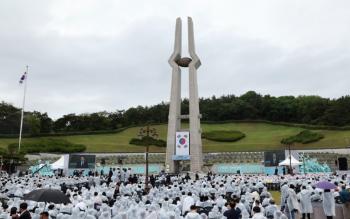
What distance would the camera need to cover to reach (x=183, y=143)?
41812 mm

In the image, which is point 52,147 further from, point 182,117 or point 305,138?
point 305,138

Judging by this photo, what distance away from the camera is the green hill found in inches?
2363

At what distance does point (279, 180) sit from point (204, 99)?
77.2 meters

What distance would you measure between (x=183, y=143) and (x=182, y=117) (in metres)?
4.83

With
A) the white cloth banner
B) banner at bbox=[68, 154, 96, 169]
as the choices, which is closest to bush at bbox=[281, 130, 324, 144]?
the white cloth banner

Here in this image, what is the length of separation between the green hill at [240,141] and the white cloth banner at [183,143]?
67.7ft

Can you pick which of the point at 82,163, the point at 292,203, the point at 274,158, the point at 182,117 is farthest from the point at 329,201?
the point at 182,117

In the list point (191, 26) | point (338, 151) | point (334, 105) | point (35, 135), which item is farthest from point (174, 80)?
point (334, 105)

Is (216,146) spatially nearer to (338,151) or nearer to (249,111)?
(338,151)

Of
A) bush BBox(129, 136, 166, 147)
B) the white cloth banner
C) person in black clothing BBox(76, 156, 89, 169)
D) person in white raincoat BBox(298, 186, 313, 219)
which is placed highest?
bush BBox(129, 136, 166, 147)

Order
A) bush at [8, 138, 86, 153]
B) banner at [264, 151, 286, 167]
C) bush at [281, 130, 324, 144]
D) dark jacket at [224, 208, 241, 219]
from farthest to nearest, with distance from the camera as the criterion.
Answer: bush at [281, 130, 324, 144]
bush at [8, 138, 86, 153]
banner at [264, 151, 286, 167]
dark jacket at [224, 208, 241, 219]

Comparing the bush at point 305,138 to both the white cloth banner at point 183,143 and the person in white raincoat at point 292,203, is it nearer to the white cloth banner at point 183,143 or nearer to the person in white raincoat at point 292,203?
the white cloth banner at point 183,143

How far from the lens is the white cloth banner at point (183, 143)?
137ft

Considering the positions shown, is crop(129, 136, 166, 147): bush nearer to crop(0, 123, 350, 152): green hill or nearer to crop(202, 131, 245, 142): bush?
crop(0, 123, 350, 152): green hill
